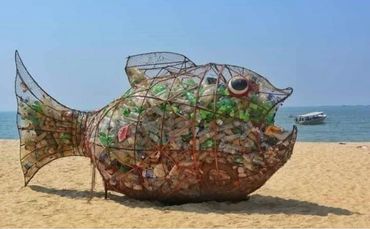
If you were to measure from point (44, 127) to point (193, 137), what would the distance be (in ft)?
11.7

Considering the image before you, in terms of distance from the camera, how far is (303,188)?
1306 cm

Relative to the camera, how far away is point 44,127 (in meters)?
11.2

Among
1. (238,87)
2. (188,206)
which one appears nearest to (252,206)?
(188,206)

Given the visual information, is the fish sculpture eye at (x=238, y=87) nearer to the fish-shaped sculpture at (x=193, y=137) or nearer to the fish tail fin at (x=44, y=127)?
the fish-shaped sculpture at (x=193, y=137)

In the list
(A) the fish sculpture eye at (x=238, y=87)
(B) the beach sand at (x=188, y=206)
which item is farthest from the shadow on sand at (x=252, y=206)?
(A) the fish sculpture eye at (x=238, y=87)

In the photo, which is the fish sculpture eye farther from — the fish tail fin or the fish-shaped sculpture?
the fish tail fin

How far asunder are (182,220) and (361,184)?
6386mm

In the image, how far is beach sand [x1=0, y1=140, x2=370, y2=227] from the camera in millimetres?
8562

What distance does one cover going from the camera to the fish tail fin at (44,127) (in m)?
11.0

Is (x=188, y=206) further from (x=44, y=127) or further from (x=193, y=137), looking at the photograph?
(x=44, y=127)

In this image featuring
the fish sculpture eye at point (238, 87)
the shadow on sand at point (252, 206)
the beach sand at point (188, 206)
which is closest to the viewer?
the beach sand at point (188, 206)

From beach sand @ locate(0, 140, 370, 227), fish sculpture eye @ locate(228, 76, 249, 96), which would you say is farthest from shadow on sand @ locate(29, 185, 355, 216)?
fish sculpture eye @ locate(228, 76, 249, 96)

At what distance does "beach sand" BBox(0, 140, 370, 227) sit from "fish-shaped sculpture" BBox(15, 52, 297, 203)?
418 mm

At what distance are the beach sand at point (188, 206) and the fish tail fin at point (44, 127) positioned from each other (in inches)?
31.2
